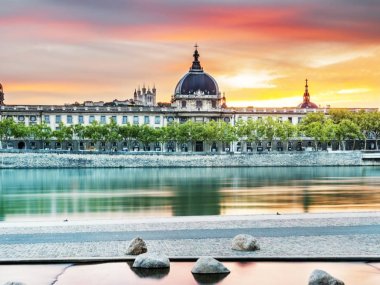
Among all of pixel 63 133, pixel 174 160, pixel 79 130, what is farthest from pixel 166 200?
pixel 63 133

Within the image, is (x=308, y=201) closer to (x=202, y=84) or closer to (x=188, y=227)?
(x=188, y=227)

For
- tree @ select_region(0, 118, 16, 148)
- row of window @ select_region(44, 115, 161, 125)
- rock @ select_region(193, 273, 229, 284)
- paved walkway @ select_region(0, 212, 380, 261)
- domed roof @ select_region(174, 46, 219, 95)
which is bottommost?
rock @ select_region(193, 273, 229, 284)

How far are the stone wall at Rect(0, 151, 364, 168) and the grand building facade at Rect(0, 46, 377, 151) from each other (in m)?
30.1

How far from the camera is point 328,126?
12269 cm

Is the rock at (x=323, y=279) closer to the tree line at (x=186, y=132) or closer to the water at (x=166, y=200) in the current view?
the water at (x=166, y=200)

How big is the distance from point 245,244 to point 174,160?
8487 centimetres

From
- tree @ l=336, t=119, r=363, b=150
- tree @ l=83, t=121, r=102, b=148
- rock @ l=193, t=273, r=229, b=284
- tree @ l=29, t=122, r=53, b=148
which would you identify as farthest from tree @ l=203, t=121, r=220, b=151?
rock @ l=193, t=273, r=229, b=284

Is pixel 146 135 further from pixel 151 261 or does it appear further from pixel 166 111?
pixel 151 261

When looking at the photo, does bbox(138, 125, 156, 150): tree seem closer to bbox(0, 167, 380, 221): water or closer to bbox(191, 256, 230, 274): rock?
bbox(0, 167, 380, 221): water

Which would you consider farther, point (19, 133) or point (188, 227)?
point (19, 133)

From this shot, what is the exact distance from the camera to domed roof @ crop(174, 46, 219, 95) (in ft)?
467

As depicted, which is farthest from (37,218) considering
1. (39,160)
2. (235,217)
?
(39,160)

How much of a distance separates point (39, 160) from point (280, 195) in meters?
60.3

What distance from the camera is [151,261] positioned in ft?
51.9
